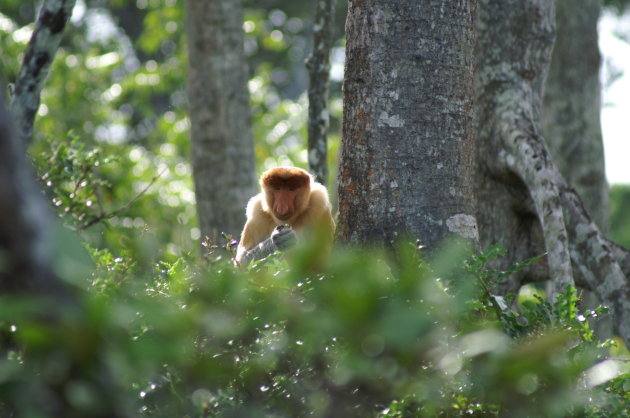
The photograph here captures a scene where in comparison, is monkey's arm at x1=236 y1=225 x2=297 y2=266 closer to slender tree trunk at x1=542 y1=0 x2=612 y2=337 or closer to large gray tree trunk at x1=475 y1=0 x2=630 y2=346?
large gray tree trunk at x1=475 y1=0 x2=630 y2=346

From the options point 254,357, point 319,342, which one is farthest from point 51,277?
point 254,357

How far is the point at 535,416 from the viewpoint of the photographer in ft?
6.42

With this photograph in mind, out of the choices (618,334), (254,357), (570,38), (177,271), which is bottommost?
(618,334)

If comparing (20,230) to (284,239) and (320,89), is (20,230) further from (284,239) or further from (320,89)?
(320,89)

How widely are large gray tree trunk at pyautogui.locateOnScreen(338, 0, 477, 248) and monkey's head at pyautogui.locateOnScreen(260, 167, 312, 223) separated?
5.43ft

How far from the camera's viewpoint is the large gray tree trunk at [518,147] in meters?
4.69

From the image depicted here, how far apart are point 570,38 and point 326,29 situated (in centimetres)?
258

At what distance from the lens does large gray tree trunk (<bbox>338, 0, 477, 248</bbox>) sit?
10.7 feet

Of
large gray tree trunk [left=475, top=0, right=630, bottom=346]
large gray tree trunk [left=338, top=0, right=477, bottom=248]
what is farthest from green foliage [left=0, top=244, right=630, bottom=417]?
large gray tree trunk [left=475, top=0, right=630, bottom=346]

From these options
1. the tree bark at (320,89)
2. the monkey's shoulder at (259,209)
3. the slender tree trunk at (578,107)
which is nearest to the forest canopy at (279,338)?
the monkey's shoulder at (259,209)

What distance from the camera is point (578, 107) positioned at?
7.14m

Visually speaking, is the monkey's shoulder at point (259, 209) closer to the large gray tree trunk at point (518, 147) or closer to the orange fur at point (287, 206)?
the orange fur at point (287, 206)

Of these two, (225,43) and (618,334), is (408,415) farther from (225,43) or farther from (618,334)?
(225,43)

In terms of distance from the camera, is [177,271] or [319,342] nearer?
[319,342]
